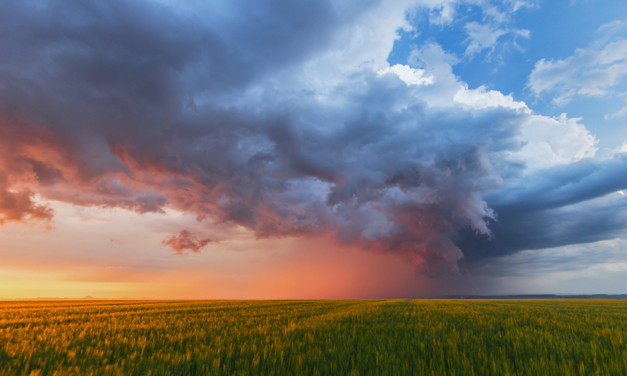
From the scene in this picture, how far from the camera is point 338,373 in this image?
13.1 ft

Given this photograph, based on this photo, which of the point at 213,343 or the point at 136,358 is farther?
the point at 213,343

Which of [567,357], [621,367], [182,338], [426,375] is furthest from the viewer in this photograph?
[182,338]

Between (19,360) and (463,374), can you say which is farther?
(19,360)

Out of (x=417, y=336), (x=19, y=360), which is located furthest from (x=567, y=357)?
(x=19, y=360)

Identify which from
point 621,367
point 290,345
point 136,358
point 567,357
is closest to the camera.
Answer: point 621,367

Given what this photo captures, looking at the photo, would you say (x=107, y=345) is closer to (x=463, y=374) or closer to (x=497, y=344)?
(x=463, y=374)

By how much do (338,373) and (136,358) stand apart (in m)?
3.54

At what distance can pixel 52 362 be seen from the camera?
4.59 metres

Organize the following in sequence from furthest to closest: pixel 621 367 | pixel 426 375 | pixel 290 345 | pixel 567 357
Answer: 1. pixel 290 345
2. pixel 567 357
3. pixel 621 367
4. pixel 426 375

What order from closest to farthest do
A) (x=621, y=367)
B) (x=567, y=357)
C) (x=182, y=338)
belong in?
(x=621, y=367) < (x=567, y=357) < (x=182, y=338)

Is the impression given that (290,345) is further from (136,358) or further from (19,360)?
(19,360)

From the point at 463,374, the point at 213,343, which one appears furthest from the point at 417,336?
the point at 213,343

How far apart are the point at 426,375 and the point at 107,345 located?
630cm

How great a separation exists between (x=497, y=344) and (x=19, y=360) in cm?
935
